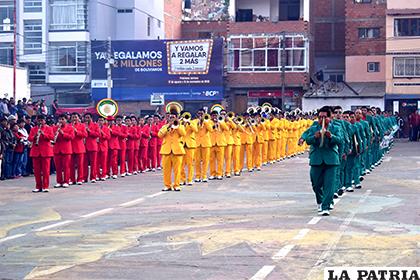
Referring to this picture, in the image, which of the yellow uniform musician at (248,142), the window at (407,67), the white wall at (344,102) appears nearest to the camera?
the yellow uniform musician at (248,142)

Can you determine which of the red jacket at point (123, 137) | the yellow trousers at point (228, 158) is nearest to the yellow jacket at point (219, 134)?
the yellow trousers at point (228, 158)

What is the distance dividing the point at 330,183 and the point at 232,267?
6.04 metres

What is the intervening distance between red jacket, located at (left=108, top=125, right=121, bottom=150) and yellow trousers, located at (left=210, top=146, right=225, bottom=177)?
333 centimetres

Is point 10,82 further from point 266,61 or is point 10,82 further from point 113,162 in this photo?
point 266,61

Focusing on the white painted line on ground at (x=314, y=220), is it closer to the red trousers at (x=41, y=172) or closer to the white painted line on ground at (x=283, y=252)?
the white painted line on ground at (x=283, y=252)

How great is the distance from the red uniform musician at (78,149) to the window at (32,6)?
40.5 m

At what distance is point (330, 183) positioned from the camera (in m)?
16.5

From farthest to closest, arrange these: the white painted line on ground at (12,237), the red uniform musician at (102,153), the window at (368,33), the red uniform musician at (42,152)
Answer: the window at (368,33) < the red uniform musician at (102,153) < the red uniform musician at (42,152) < the white painted line on ground at (12,237)

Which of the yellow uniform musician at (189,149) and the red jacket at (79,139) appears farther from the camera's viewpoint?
the red jacket at (79,139)

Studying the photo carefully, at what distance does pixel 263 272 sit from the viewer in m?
10.4

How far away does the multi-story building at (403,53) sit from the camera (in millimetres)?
62500

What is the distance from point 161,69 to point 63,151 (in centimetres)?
3905

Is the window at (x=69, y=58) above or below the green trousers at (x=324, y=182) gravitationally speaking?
above

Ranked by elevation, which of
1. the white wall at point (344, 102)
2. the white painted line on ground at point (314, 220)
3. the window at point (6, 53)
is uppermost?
the window at point (6, 53)
